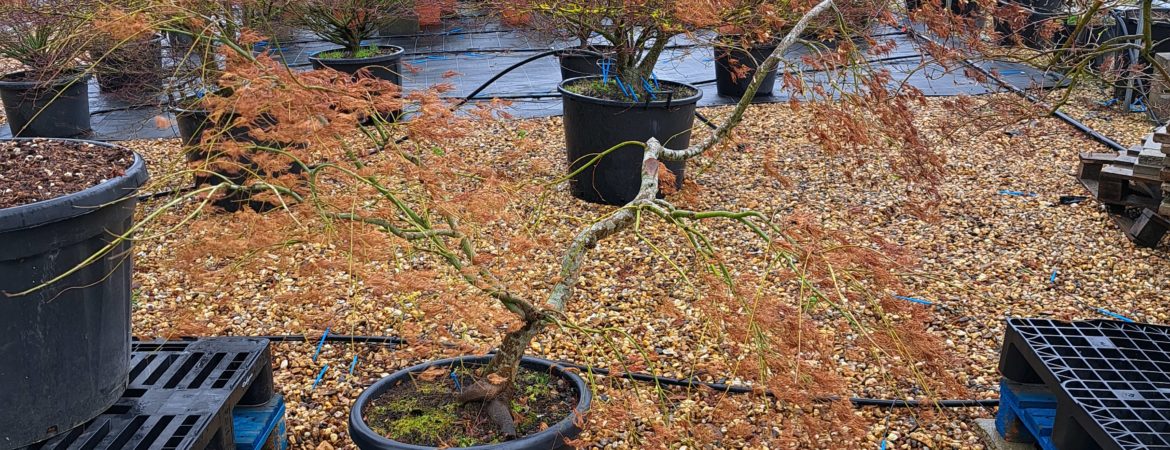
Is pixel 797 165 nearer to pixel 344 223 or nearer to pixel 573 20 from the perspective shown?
pixel 573 20

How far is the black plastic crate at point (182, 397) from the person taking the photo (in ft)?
6.33

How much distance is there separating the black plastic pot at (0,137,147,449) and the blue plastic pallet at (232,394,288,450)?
337mm

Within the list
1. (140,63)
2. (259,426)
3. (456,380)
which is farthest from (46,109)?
(456,380)

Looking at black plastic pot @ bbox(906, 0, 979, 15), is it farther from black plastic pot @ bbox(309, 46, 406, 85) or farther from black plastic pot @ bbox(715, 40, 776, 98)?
black plastic pot @ bbox(309, 46, 406, 85)

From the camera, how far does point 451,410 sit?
7.34 ft

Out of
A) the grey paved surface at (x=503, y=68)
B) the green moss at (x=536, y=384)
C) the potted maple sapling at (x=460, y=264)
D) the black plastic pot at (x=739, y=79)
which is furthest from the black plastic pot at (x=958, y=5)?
the green moss at (x=536, y=384)

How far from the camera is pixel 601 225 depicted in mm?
2166

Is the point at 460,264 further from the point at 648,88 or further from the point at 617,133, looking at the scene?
the point at 648,88

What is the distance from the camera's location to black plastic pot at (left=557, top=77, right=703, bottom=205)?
4457mm

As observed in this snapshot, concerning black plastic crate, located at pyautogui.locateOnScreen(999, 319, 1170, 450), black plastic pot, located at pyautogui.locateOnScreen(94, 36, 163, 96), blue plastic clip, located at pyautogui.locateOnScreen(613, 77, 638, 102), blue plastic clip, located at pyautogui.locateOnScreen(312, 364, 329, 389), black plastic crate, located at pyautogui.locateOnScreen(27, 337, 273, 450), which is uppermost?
blue plastic clip, located at pyautogui.locateOnScreen(613, 77, 638, 102)

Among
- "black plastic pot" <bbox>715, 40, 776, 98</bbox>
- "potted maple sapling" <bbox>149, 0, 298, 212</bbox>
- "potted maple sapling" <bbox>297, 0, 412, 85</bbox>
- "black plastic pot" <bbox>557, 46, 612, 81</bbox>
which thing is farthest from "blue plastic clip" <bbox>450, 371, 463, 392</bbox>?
"black plastic pot" <bbox>715, 40, 776, 98</bbox>

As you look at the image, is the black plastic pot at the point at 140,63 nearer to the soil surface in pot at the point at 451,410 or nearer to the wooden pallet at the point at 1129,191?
the soil surface in pot at the point at 451,410

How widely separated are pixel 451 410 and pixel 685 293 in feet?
5.01

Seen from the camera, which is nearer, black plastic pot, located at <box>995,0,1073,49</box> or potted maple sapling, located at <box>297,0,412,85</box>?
black plastic pot, located at <box>995,0,1073,49</box>
